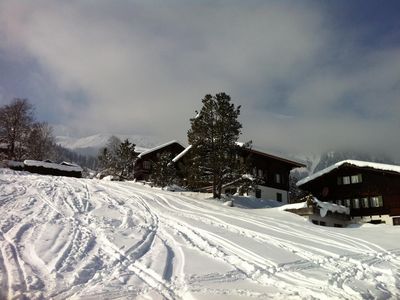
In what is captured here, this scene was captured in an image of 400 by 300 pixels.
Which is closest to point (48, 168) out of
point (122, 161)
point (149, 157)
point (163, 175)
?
point (122, 161)

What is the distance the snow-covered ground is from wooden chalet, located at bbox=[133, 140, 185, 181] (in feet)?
118

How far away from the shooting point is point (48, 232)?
1371 cm

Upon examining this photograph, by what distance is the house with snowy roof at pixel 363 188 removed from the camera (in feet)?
133

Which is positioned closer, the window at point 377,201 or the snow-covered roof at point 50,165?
the window at point 377,201

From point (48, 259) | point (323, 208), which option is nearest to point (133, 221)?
point (48, 259)

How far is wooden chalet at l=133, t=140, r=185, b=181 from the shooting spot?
58.1 meters

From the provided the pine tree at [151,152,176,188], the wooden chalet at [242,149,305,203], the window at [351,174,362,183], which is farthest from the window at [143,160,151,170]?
the window at [351,174,362,183]

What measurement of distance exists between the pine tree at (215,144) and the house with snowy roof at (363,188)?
16.6 meters

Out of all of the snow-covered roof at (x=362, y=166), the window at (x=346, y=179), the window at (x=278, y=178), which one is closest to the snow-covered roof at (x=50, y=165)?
the window at (x=278, y=178)

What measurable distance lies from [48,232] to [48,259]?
343 centimetres

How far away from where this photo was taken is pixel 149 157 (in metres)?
58.7

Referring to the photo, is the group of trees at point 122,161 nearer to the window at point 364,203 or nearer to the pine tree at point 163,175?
the pine tree at point 163,175

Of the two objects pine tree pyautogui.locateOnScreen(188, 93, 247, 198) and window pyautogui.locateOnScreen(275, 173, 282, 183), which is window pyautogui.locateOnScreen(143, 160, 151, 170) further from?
pine tree pyautogui.locateOnScreen(188, 93, 247, 198)

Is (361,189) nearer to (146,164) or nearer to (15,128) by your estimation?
(146,164)
